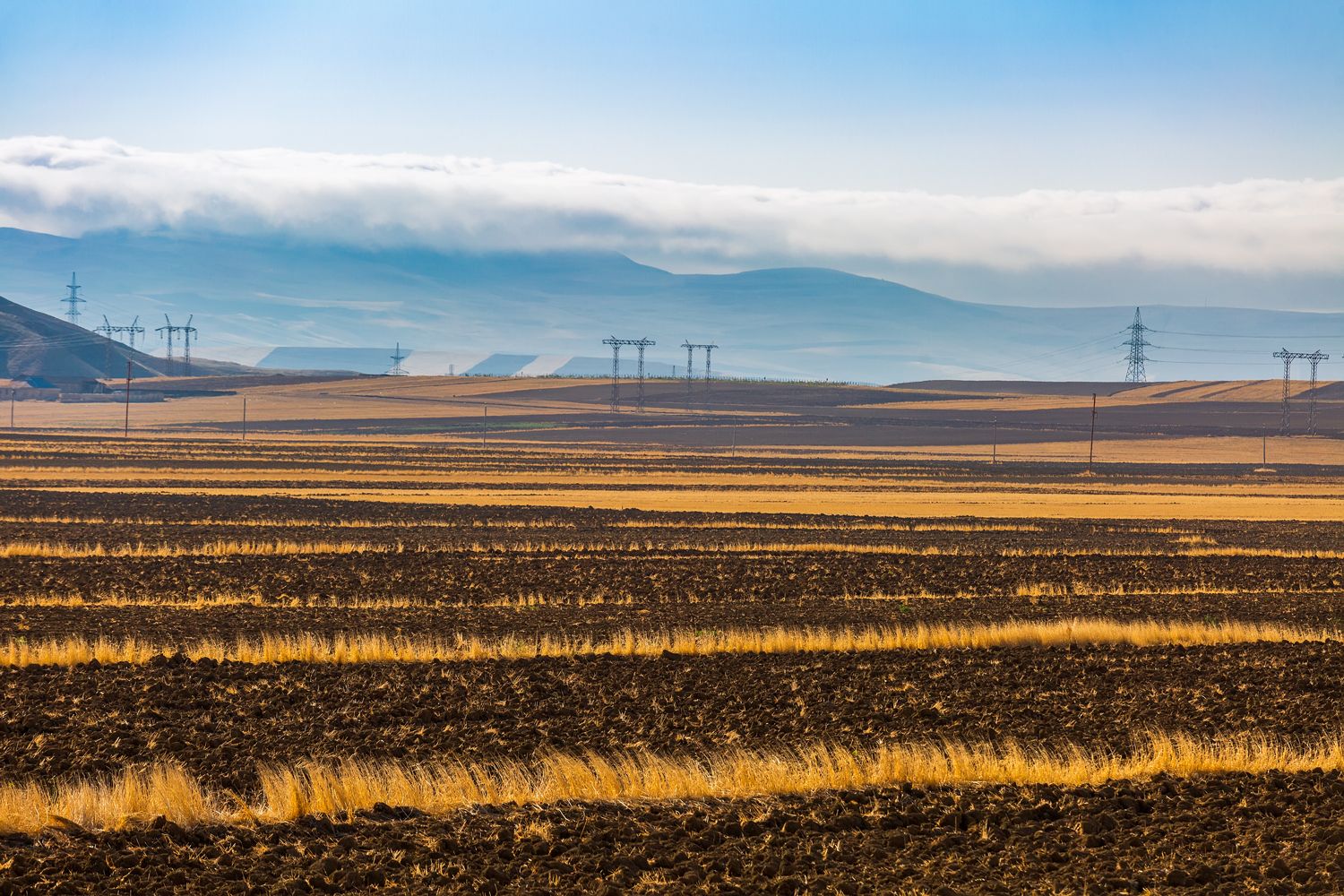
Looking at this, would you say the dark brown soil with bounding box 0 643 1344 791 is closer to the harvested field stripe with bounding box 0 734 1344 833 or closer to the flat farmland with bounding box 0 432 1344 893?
the flat farmland with bounding box 0 432 1344 893

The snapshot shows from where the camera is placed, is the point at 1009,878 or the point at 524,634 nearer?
the point at 1009,878

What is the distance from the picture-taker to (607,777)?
14.7m

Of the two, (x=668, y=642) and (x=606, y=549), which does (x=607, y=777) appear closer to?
(x=668, y=642)

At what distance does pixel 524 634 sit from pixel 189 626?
5.94 meters

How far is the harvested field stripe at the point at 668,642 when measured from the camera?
72.5 feet

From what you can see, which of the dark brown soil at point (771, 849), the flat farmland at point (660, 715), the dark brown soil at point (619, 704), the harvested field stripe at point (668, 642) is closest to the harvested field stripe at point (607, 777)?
the flat farmland at point (660, 715)

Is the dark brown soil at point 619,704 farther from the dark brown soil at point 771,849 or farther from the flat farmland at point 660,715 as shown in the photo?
the dark brown soil at point 771,849

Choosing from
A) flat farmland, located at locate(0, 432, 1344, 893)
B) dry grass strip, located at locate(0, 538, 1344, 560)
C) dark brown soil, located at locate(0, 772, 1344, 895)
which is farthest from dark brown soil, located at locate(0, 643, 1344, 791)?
dry grass strip, located at locate(0, 538, 1344, 560)

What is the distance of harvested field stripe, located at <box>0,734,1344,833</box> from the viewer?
13367 millimetres

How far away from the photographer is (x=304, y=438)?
142 m

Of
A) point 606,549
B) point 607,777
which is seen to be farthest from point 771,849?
point 606,549

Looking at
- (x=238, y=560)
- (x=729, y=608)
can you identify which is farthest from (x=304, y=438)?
(x=729, y=608)

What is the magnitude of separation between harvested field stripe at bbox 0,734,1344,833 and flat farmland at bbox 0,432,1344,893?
0.05 meters

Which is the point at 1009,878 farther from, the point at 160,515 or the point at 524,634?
the point at 160,515
